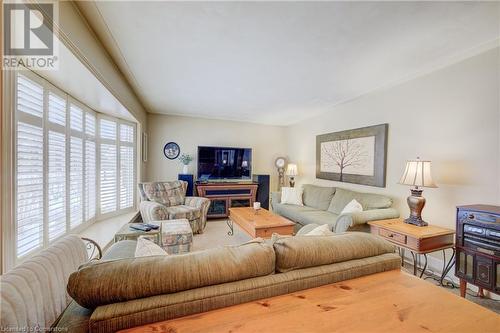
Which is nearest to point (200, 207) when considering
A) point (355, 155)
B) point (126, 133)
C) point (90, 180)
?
point (90, 180)

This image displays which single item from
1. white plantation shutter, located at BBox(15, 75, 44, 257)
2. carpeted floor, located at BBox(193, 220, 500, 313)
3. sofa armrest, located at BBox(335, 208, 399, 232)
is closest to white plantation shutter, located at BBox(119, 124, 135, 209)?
carpeted floor, located at BBox(193, 220, 500, 313)

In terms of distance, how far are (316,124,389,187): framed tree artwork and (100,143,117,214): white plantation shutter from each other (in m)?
3.97

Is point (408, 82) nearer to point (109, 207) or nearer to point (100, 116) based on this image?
point (100, 116)

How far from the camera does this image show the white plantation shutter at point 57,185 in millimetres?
2229

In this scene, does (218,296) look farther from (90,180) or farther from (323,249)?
(90,180)

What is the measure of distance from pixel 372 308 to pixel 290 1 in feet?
6.21

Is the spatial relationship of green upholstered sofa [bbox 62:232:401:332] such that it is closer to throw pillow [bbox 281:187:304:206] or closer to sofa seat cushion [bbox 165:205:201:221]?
sofa seat cushion [bbox 165:205:201:221]

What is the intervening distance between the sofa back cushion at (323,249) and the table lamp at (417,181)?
1496 millimetres

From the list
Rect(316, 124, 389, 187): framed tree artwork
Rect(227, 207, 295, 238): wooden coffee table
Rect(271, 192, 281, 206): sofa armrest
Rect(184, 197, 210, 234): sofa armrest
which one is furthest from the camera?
Rect(271, 192, 281, 206): sofa armrest

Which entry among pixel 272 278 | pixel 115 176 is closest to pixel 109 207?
pixel 115 176

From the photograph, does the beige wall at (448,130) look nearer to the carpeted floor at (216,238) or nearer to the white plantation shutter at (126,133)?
the carpeted floor at (216,238)

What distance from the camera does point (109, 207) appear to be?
3.71 metres

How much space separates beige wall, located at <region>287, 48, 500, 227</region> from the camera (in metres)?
2.11

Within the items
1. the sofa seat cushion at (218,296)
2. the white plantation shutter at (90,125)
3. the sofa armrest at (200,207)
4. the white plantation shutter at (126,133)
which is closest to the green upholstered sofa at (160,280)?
the sofa seat cushion at (218,296)
